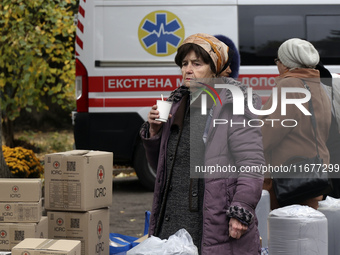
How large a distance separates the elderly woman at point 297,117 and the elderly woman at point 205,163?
99cm

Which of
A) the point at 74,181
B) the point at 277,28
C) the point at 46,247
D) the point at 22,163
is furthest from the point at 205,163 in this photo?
the point at 22,163

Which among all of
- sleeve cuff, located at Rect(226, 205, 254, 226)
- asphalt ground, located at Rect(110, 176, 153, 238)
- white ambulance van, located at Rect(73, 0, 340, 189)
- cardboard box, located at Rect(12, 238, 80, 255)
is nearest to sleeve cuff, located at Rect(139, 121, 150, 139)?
sleeve cuff, located at Rect(226, 205, 254, 226)

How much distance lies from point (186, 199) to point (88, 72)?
237 inches

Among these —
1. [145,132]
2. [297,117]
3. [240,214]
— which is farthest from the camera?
[297,117]

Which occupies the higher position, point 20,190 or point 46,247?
point 20,190

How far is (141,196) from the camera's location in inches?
411

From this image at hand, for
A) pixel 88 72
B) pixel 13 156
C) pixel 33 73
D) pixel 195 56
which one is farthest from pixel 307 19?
pixel 195 56

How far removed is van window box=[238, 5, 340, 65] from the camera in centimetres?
978

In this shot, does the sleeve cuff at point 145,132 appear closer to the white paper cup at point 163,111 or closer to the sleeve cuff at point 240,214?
the white paper cup at point 163,111

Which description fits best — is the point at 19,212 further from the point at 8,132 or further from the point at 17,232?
the point at 8,132

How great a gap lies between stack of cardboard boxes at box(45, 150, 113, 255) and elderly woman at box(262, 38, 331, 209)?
120 centimetres

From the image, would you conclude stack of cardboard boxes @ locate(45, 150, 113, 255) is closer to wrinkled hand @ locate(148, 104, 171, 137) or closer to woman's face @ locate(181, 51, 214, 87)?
wrinkled hand @ locate(148, 104, 171, 137)

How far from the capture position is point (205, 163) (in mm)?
3699

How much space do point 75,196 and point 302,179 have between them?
5.08 ft
